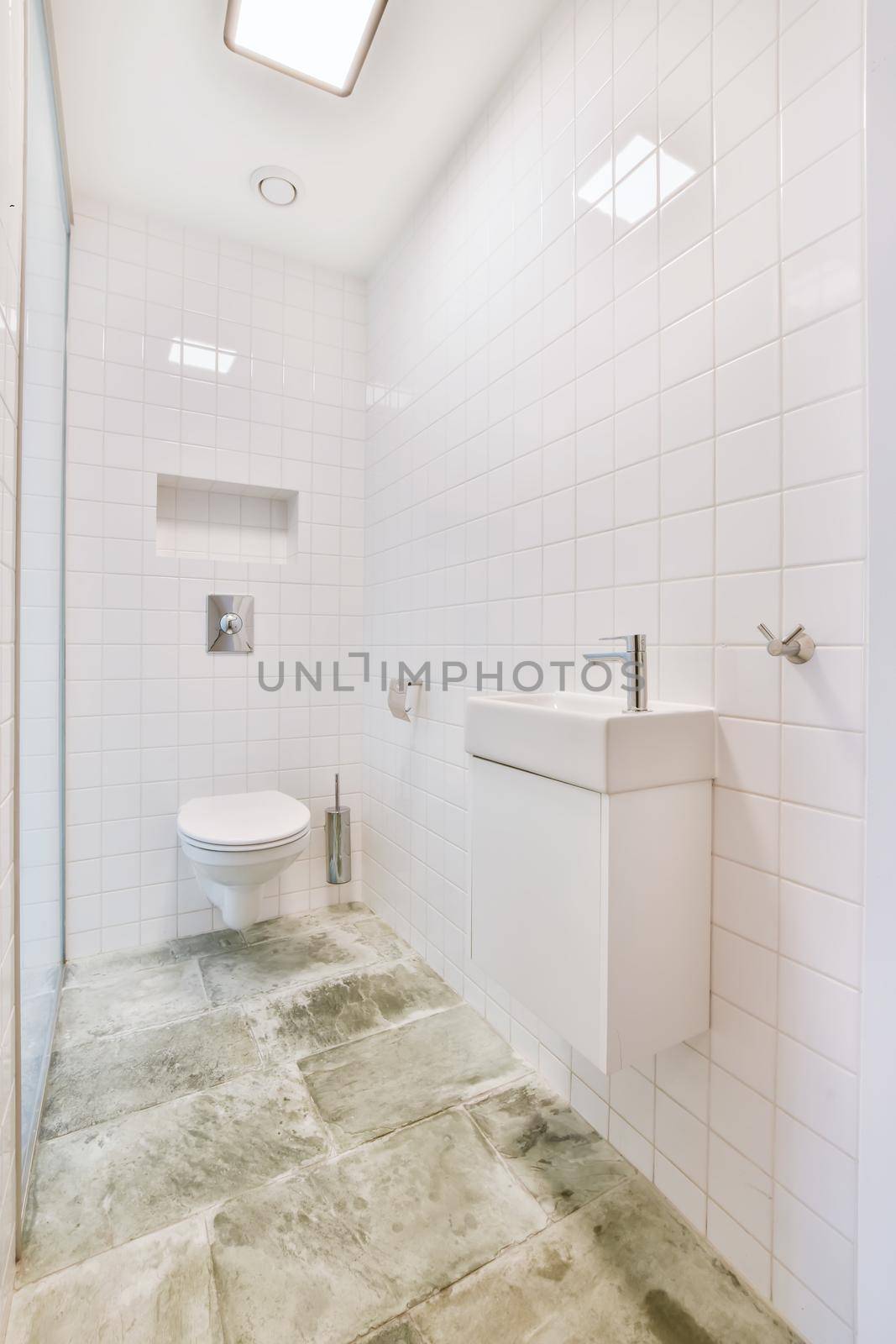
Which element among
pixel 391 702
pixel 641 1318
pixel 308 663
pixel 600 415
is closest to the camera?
pixel 641 1318

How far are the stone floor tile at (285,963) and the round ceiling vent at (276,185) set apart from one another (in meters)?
2.58

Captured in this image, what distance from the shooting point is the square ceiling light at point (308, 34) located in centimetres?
144

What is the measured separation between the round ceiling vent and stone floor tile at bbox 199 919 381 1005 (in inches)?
101

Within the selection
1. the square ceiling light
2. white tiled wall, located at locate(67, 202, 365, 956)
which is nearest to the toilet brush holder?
white tiled wall, located at locate(67, 202, 365, 956)

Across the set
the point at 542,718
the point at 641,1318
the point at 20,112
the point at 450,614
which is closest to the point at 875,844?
the point at 542,718

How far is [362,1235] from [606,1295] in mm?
427

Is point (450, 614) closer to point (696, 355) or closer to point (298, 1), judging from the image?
point (696, 355)

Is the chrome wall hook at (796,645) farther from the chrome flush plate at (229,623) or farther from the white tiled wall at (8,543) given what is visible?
the chrome flush plate at (229,623)

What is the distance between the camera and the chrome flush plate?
91.8 inches

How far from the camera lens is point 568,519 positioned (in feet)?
4.76

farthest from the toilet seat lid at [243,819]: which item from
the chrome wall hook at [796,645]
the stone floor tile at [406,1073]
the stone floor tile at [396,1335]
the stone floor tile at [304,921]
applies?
the chrome wall hook at [796,645]

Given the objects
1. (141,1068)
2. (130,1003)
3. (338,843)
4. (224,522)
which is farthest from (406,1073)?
(224,522)

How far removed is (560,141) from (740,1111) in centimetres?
204

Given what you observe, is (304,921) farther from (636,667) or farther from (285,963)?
(636,667)
